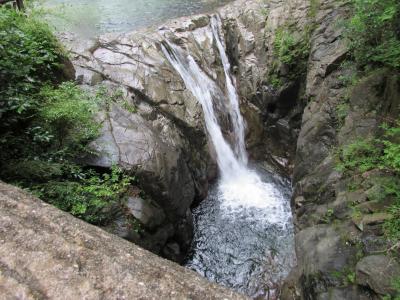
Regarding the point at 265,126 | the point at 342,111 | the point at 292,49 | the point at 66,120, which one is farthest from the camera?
the point at 265,126

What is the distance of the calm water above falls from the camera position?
36.9 feet

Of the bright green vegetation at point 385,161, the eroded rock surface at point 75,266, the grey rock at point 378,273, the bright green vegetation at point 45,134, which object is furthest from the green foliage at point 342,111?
the eroded rock surface at point 75,266

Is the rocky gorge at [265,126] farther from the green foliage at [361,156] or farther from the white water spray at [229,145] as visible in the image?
the white water spray at [229,145]

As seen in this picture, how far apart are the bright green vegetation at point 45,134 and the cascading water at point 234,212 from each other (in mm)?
2828

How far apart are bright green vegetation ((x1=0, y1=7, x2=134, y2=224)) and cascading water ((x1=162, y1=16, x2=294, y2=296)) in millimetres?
2828

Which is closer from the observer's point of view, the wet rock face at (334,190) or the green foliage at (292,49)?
the wet rock face at (334,190)

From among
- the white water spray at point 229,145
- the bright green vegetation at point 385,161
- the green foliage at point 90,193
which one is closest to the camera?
the bright green vegetation at point 385,161

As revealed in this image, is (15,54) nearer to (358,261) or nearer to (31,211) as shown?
(31,211)

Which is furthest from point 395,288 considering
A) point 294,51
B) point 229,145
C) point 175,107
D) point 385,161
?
point 294,51

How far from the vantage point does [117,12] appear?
1312 centimetres

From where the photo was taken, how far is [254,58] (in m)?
10.6

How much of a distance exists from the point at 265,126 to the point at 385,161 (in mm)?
6084

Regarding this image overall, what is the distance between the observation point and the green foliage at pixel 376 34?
529 cm

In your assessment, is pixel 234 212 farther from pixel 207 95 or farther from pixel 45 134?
pixel 45 134
